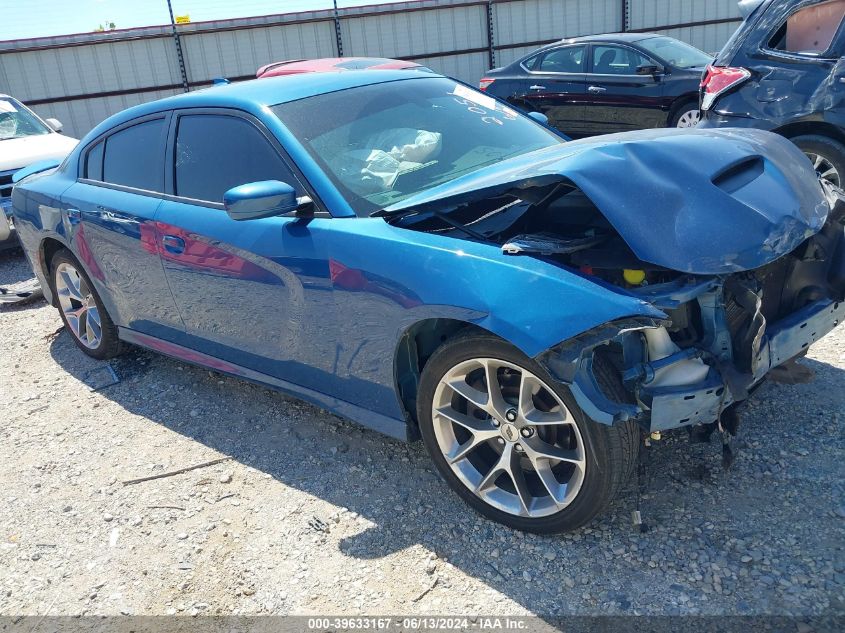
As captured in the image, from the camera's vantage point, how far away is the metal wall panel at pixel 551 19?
16250mm

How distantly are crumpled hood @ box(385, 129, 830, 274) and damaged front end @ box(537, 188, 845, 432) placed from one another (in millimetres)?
120

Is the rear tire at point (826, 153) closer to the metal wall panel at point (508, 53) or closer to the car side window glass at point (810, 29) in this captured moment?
the car side window glass at point (810, 29)

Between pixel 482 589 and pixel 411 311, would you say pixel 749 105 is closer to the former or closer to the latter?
pixel 411 311

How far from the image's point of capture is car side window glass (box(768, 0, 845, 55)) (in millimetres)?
4926

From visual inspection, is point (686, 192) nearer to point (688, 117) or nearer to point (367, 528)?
point (367, 528)

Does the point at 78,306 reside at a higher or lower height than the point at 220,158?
lower

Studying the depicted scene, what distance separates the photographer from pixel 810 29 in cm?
509

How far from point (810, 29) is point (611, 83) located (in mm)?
4023

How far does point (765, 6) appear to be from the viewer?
5.36 m

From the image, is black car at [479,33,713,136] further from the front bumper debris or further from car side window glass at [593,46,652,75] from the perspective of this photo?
the front bumper debris

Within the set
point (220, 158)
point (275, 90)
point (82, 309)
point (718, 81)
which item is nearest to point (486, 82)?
point (718, 81)

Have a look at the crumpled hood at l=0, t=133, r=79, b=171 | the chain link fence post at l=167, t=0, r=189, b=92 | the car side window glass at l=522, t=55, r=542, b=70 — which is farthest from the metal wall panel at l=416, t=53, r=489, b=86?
the crumpled hood at l=0, t=133, r=79, b=171

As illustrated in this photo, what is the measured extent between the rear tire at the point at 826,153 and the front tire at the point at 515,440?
3.56m

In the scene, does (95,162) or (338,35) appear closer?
(95,162)
